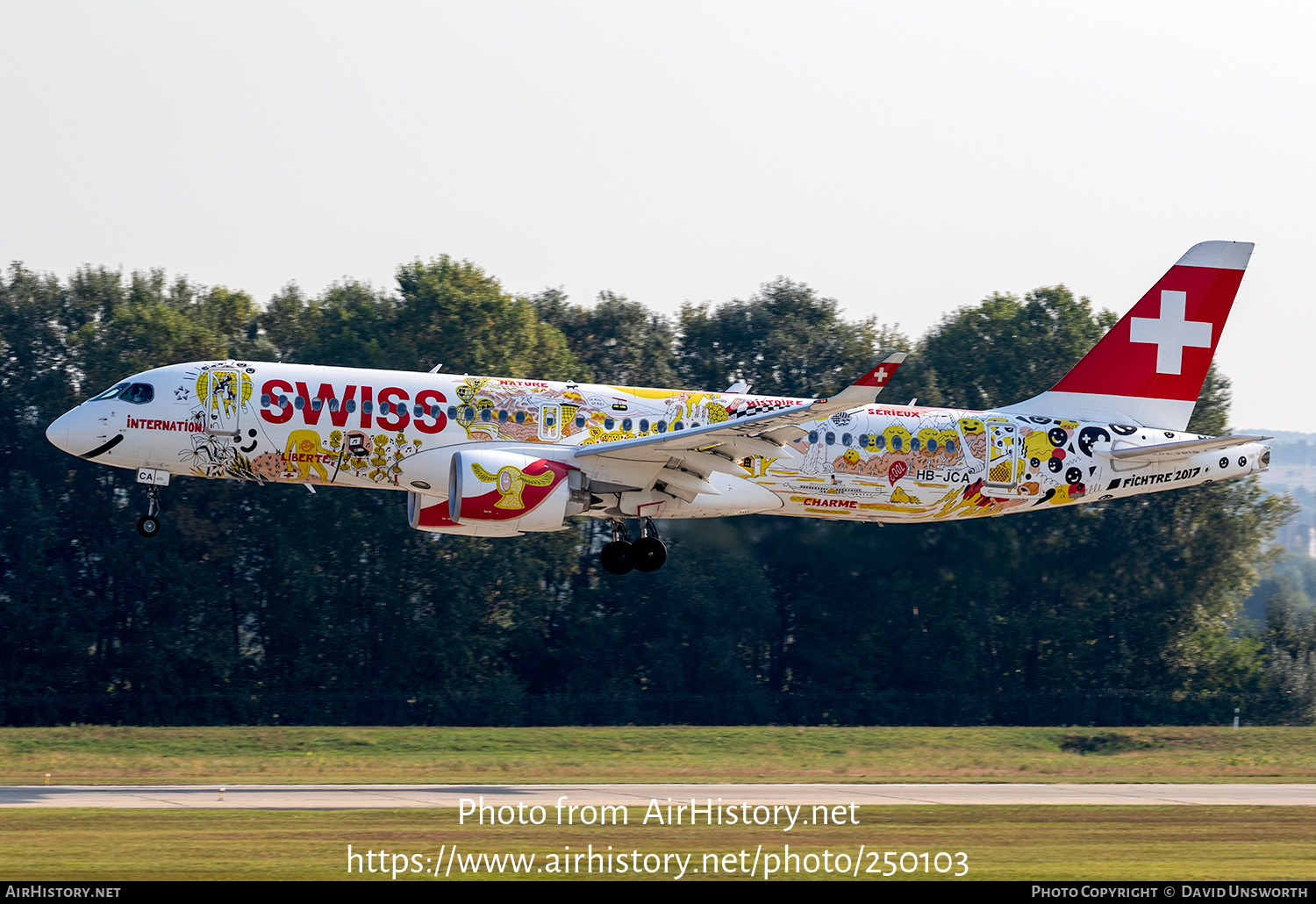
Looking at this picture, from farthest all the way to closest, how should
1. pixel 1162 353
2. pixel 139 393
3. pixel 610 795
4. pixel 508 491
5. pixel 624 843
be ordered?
pixel 1162 353 < pixel 139 393 < pixel 610 795 < pixel 508 491 < pixel 624 843

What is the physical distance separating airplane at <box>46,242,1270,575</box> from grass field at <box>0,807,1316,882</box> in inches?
294

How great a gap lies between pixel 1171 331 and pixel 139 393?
25.6 metres

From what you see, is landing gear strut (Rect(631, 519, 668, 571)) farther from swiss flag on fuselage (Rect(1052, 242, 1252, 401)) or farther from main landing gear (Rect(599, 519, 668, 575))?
swiss flag on fuselage (Rect(1052, 242, 1252, 401))

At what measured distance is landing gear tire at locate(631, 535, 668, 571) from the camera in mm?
34094

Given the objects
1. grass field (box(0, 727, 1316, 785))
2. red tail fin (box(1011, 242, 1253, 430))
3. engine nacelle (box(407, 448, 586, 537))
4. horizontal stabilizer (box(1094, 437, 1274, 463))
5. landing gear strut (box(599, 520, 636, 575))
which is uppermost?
red tail fin (box(1011, 242, 1253, 430))

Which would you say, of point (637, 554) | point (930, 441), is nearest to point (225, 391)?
point (637, 554)

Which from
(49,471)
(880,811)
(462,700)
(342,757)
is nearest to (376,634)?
(462,700)

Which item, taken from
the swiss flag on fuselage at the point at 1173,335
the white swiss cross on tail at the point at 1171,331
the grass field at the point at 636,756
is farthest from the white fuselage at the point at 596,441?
the grass field at the point at 636,756

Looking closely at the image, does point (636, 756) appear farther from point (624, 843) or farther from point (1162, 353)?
point (1162, 353)

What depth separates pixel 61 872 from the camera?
841 inches

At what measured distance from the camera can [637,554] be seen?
34125 millimetres

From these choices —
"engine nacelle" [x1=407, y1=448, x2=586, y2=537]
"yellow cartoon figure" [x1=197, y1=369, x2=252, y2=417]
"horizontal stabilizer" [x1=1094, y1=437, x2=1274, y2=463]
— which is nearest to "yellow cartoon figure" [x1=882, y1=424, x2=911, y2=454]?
"horizontal stabilizer" [x1=1094, y1=437, x2=1274, y2=463]
